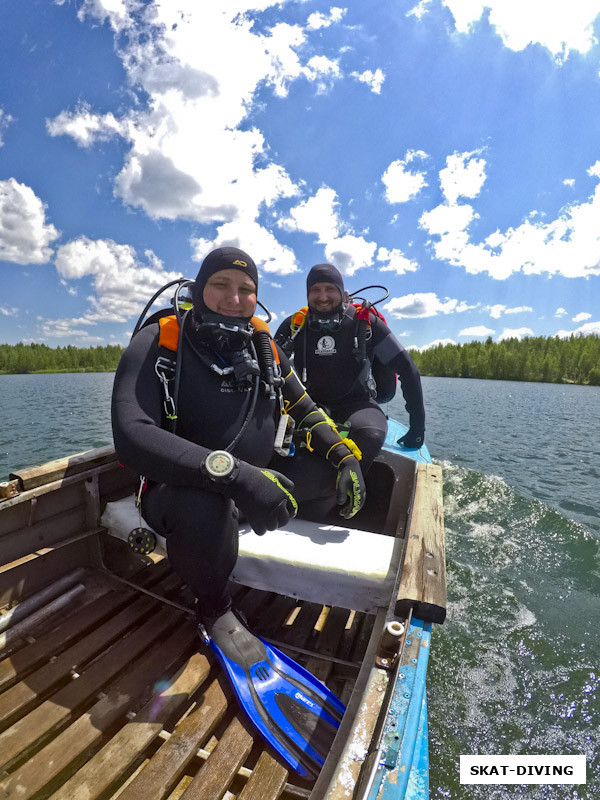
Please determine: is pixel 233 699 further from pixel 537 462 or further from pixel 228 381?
pixel 537 462

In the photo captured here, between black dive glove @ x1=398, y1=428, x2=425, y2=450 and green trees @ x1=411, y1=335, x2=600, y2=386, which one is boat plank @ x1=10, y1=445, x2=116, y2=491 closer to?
black dive glove @ x1=398, y1=428, x2=425, y2=450

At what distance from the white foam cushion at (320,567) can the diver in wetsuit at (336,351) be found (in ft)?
5.60

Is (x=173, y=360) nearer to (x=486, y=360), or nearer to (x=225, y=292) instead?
(x=225, y=292)

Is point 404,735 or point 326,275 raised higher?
point 326,275

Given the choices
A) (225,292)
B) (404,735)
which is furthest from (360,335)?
(404,735)

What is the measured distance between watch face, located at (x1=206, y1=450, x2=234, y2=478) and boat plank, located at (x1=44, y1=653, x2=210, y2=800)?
1293 millimetres

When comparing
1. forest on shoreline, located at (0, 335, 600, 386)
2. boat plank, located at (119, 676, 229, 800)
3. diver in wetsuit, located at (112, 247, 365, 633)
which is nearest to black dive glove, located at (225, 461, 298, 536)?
diver in wetsuit, located at (112, 247, 365, 633)

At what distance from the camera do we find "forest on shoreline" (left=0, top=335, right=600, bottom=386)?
8187 cm

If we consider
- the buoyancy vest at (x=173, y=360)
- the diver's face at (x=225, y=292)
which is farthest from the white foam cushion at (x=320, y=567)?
the diver's face at (x=225, y=292)

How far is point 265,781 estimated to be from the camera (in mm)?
1898

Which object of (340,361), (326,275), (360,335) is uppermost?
(326,275)

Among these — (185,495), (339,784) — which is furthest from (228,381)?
(339,784)

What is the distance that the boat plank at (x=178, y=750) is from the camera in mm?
1831

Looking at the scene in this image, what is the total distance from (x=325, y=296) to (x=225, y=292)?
2.01 metres
